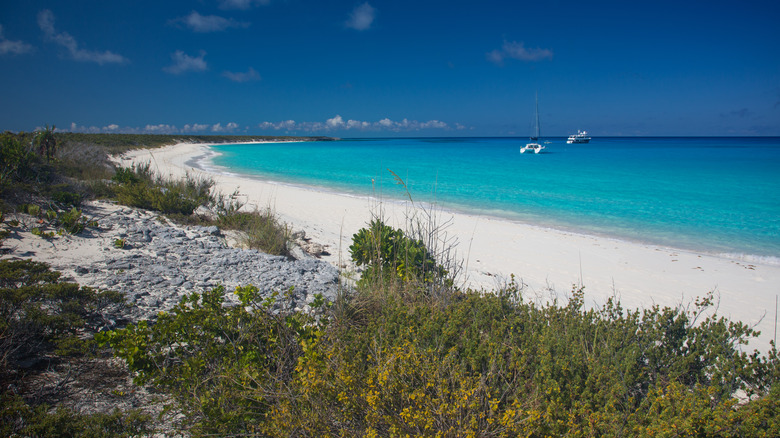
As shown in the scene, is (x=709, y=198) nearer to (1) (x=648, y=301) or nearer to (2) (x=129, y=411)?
(1) (x=648, y=301)

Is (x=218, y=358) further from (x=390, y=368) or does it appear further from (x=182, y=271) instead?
(x=182, y=271)

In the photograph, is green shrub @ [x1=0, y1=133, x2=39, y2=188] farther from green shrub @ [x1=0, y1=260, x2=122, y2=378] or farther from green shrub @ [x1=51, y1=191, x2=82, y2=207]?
green shrub @ [x1=0, y1=260, x2=122, y2=378]

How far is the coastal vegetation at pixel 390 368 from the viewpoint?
6.09 feet

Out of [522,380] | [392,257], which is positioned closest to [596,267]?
[392,257]

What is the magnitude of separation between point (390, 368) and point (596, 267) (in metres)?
6.42

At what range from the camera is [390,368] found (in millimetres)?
2035

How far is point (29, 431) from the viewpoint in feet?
5.79

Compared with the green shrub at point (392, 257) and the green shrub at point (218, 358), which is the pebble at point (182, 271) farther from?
the green shrub at point (218, 358)

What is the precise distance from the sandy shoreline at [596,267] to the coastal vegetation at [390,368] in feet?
6.11

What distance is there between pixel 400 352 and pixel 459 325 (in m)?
0.97

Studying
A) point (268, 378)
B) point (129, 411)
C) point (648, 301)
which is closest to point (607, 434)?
point (268, 378)

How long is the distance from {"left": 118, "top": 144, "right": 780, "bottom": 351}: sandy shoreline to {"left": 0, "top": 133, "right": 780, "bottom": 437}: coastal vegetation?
6.11ft

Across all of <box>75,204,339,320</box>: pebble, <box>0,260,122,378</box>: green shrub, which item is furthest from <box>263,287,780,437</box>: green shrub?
<box>0,260,122,378</box>: green shrub

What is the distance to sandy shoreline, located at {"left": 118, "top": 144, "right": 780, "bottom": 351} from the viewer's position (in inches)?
218
